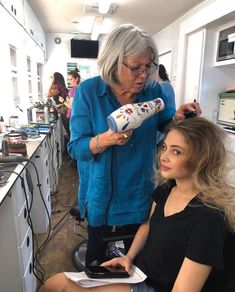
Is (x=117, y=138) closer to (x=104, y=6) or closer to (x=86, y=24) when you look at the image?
(x=104, y=6)

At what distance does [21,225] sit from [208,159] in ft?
3.35

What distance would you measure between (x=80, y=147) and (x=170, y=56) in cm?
505

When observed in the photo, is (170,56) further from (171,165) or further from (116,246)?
(171,165)

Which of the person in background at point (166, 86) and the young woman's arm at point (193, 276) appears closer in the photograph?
the young woman's arm at point (193, 276)

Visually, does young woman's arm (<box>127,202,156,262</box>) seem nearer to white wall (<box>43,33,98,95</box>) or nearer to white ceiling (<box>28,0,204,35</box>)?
white ceiling (<box>28,0,204,35</box>)

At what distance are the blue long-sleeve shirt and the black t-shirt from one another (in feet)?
0.33

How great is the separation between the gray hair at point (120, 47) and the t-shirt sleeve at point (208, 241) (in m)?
0.58

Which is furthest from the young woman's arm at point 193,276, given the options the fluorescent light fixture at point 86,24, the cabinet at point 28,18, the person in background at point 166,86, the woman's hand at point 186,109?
the fluorescent light fixture at point 86,24

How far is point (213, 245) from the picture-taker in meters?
0.77

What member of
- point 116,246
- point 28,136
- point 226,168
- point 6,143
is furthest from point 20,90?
point 226,168

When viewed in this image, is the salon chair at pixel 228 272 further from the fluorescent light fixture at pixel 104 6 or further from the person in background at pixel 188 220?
the fluorescent light fixture at pixel 104 6

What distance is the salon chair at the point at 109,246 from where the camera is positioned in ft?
3.73

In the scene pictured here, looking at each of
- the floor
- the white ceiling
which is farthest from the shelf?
the floor

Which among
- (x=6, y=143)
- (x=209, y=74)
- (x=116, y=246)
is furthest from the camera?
(x=209, y=74)
